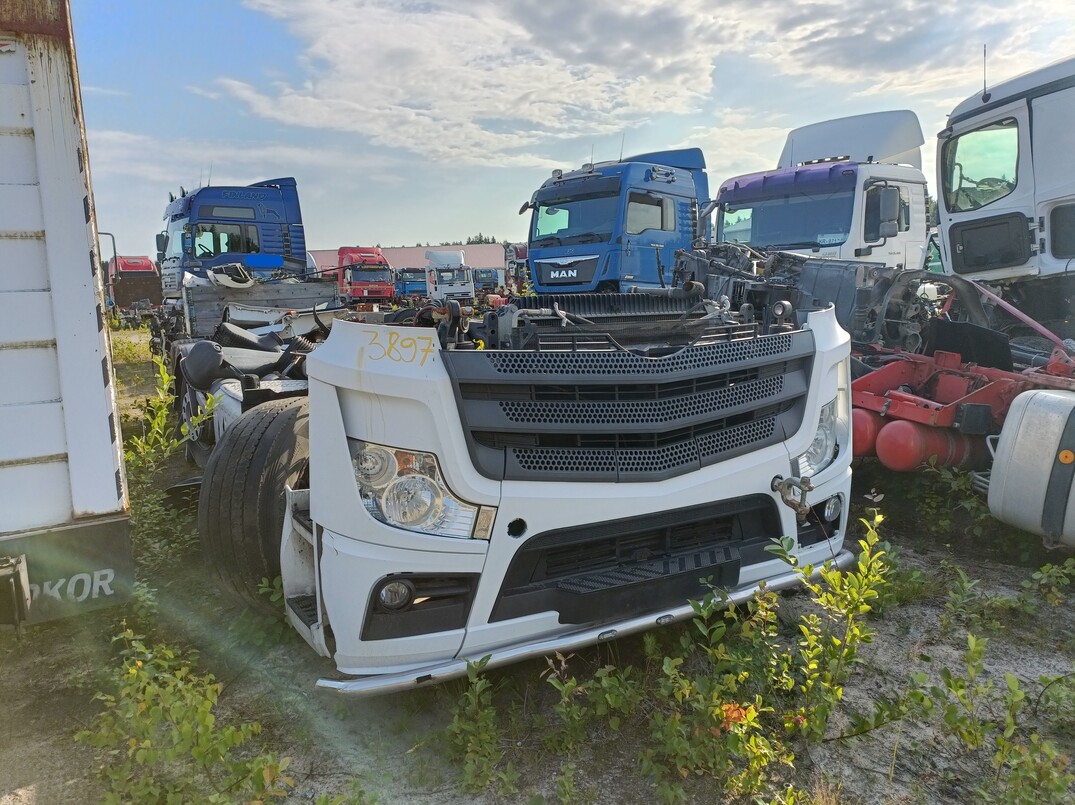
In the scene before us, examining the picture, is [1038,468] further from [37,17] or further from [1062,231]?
[37,17]

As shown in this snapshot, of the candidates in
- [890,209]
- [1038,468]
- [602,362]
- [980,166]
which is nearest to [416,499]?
[602,362]

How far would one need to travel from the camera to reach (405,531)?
2.21m

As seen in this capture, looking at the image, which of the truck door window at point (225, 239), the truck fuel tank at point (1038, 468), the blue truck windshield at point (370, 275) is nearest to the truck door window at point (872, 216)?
the truck fuel tank at point (1038, 468)

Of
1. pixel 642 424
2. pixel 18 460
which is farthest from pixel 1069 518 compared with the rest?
pixel 18 460

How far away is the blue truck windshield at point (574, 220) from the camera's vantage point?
40.5 feet

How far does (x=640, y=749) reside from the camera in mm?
2439

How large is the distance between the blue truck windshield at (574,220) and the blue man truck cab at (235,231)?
536cm

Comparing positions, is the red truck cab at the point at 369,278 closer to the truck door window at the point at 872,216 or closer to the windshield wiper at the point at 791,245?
the windshield wiper at the point at 791,245

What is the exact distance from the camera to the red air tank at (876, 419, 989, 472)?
430 cm

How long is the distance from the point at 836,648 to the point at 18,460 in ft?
10.0

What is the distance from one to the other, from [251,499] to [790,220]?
813 cm

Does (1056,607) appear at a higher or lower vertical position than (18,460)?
lower

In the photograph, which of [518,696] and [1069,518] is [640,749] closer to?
[518,696]

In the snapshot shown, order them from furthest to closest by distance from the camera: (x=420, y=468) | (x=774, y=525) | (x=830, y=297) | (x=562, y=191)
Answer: (x=562, y=191) → (x=830, y=297) → (x=774, y=525) → (x=420, y=468)
